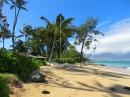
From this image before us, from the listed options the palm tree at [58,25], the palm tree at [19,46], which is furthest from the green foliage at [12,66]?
the palm tree at [19,46]

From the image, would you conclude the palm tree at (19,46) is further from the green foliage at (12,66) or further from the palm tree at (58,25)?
the green foliage at (12,66)

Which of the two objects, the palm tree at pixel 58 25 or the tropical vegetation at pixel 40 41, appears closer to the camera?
the tropical vegetation at pixel 40 41

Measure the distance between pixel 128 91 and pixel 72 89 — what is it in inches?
151

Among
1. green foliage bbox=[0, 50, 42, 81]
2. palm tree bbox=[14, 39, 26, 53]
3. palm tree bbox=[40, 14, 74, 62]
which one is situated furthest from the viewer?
palm tree bbox=[14, 39, 26, 53]

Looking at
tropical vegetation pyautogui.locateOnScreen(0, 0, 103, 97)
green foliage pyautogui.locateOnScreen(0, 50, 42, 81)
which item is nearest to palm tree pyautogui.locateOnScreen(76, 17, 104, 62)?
tropical vegetation pyautogui.locateOnScreen(0, 0, 103, 97)

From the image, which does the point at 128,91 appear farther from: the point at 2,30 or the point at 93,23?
the point at 93,23

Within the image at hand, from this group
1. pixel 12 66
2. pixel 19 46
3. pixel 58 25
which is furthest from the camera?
pixel 19 46

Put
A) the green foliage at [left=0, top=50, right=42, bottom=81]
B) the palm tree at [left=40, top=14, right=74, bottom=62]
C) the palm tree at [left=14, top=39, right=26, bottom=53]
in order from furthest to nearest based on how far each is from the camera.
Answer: the palm tree at [left=14, top=39, right=26, bottom=53] → the palm tree at [left=40, top=14, right=74, bottom=62] → the green foliage at [left=0, top=50, right=42, bottom=81]

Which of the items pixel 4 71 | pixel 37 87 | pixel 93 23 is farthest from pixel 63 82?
pixel 93 23

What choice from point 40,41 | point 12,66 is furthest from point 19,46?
Result: point 12,66

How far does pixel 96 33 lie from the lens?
4903 cm

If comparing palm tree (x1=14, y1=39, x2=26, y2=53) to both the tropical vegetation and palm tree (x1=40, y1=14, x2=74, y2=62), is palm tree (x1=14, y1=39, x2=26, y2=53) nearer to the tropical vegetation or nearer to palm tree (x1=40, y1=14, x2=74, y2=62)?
the tropical vegetation

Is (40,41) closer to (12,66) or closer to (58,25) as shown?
(58,25)

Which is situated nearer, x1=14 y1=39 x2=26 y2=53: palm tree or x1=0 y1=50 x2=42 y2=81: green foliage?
x1=0 y1=50 x2=42 y2=81: green foliage
